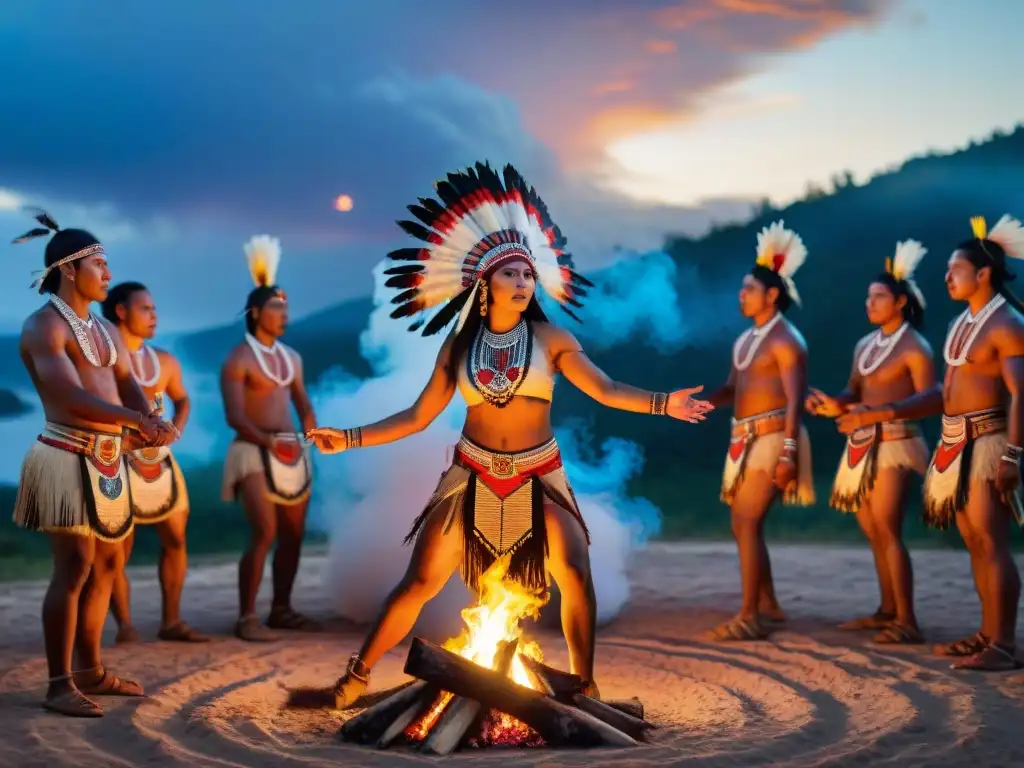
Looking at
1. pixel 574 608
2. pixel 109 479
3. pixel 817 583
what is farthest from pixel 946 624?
pixel 109 479

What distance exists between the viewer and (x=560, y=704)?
4141 mm

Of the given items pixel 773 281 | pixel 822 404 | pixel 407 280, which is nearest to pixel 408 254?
pixel 407 280

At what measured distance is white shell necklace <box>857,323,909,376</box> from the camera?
620cm

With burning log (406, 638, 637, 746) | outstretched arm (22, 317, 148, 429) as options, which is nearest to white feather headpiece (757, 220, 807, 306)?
burning log (406, 638, 637, 746)

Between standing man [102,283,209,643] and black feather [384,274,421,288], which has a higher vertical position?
black feather [384,274,421,288]

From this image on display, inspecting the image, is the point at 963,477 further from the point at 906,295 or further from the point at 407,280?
the point at 407,280

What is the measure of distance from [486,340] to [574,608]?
3.78 ft

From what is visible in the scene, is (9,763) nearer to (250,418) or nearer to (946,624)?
(250,418)

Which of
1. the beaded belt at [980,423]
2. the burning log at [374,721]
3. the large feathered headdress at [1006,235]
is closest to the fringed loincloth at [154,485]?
the burning log at [374,721]

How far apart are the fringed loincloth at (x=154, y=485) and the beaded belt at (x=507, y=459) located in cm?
212

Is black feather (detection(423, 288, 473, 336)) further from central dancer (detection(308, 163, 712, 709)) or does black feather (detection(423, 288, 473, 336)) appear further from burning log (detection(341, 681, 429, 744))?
burning log (detection(341, 681, 429, 744))

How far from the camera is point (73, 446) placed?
14.7ft

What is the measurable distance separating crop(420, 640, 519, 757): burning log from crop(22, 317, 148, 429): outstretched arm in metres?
1.69

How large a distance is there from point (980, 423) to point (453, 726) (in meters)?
A: 3.02
